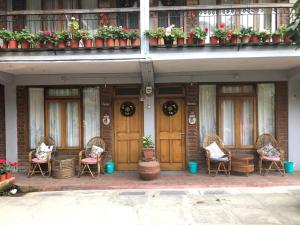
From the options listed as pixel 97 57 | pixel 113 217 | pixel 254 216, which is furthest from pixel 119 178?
pixel 254 216

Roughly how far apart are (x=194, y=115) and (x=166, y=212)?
3.71 m

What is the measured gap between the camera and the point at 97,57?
732 centimetres

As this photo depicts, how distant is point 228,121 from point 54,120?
16.9ft

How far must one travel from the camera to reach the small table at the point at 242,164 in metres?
8.16

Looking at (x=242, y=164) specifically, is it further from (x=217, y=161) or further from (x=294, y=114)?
(x=294, y=114)

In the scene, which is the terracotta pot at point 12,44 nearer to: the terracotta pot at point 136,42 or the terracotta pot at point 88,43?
the terracotta pot at point 88,43

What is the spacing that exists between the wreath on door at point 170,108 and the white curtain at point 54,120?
3146 millimetres

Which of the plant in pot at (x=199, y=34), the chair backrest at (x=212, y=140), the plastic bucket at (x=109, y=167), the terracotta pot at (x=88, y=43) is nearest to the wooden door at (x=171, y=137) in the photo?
the chair backrest at (x=212, y=140)

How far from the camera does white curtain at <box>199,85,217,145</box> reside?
9031 mm

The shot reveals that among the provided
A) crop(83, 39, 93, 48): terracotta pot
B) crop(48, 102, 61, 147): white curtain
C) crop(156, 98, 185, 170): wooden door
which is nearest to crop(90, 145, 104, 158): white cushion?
crop(48, 102, 61, 147): white curtain

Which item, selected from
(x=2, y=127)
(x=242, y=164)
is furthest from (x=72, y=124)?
(x=242, y=164)

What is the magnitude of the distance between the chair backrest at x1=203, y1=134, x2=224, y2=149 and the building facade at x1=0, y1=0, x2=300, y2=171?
9.3 inches

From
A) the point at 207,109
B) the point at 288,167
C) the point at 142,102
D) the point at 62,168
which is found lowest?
the point at 288,167

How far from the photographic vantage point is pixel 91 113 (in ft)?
30.1
